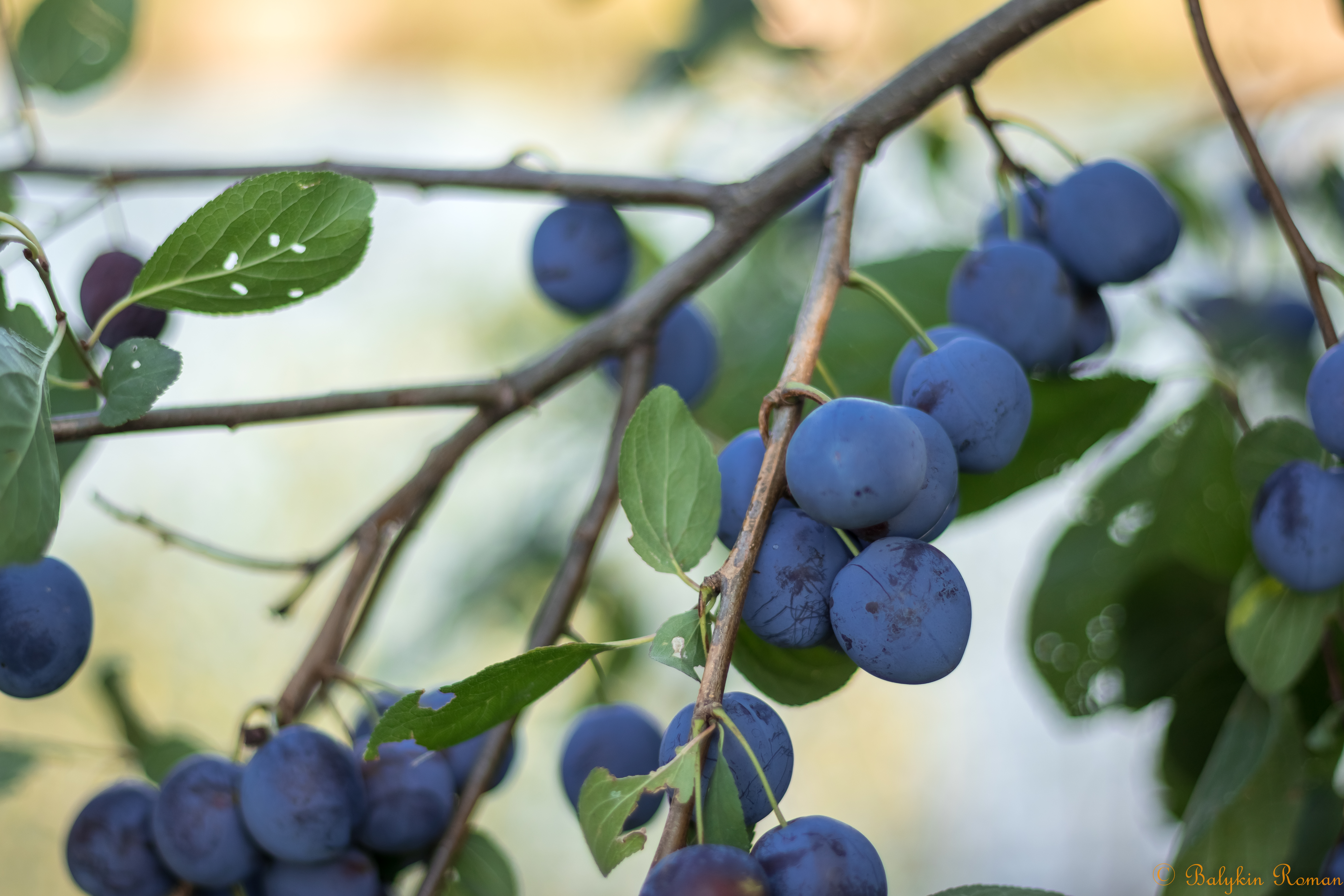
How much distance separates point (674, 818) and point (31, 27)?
0.63 m

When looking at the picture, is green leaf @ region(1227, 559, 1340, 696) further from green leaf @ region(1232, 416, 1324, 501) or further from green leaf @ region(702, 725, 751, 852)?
green leaf @ region(702, 725, 751, 852)

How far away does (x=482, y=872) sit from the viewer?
47 cm

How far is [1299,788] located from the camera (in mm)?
504

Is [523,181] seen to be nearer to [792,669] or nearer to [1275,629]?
[792,669]

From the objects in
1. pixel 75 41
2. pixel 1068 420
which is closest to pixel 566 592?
pixel 1068 420

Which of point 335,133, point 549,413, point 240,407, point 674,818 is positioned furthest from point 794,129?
point 335,133

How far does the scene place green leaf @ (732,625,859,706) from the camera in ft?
1.27

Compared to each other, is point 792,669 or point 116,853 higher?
point 792,669

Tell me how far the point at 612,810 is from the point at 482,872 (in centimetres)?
20

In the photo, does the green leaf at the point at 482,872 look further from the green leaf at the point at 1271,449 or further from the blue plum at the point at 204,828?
the green leaf at the point at 1271,449

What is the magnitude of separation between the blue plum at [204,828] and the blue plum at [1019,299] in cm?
39

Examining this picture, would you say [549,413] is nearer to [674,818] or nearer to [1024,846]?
[674,818]

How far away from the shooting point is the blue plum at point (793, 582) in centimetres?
32

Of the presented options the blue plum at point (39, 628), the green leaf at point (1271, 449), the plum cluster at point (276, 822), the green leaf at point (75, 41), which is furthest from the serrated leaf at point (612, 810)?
the green leaf at point (75, 41)
